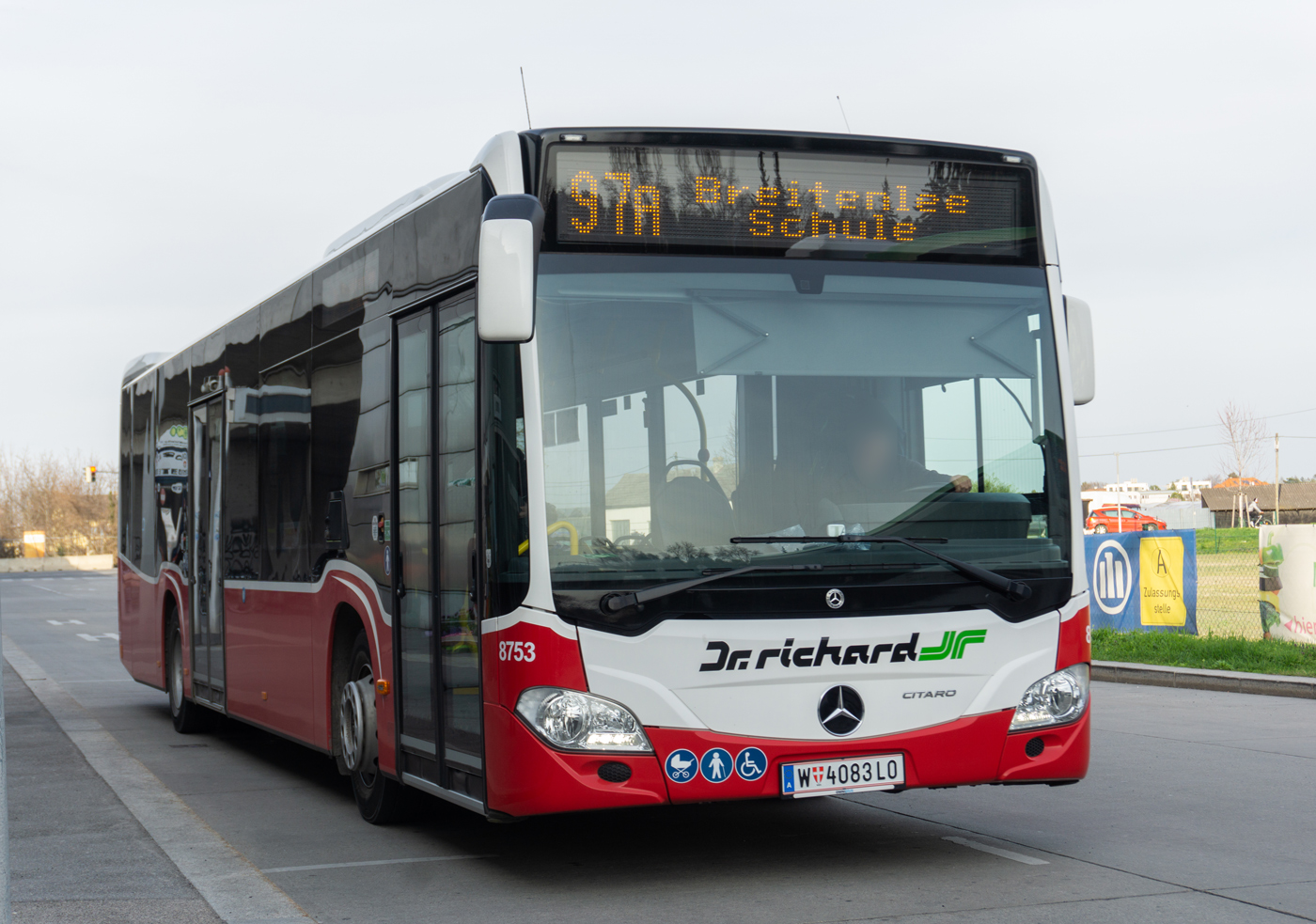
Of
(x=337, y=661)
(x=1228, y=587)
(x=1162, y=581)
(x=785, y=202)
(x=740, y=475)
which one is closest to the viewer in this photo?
(x=740, y=475)

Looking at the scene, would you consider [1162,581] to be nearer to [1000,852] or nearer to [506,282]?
[1000,852]

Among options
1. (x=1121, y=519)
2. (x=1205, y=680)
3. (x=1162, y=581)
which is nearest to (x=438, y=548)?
(x=1205, y=680)

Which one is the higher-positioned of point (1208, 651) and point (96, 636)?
point (1208, 651)

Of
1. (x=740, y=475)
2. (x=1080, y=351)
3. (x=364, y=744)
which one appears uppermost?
(x=1080, y=351)

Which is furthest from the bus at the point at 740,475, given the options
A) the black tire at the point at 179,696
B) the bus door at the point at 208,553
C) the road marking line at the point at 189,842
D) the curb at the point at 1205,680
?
the curb at the point at 1205,680

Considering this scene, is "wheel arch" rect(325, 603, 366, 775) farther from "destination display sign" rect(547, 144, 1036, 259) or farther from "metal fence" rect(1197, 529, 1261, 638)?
"metal fence" rect(1197, 529, 1261, 638)

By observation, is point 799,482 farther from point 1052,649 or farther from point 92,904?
point 92,904

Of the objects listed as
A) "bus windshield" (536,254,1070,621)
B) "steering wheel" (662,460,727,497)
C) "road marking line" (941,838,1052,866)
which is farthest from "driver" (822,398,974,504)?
"road marking line" (941,838,1052,866)

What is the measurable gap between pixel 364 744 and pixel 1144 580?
1358cm

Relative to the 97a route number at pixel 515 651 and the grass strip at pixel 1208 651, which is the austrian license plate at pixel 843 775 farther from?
the grass strip at pixel 1208 651

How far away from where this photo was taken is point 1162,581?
738 inches

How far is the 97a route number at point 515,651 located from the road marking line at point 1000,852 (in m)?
2.54

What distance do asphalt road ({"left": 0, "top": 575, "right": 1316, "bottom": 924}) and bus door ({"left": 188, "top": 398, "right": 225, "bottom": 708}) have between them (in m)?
1.06

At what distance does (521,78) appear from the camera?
6.67 m
